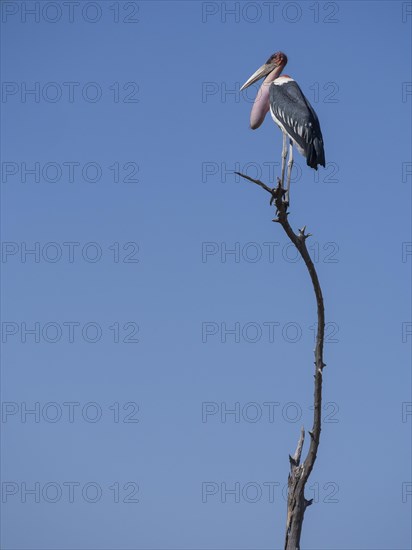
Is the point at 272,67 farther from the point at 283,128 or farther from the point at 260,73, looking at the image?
the point at 283,128

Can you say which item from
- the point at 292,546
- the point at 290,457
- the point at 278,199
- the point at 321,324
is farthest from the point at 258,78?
the point at 292,546

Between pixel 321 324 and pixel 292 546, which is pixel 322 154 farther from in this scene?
pixel 292 546

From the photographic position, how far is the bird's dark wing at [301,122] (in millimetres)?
14289

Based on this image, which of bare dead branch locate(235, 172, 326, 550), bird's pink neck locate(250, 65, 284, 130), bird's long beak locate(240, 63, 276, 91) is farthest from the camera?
bird's long beak locate(240, 63, 276, 91)

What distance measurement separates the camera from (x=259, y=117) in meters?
14.9

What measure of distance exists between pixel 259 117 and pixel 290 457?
446 centimetres

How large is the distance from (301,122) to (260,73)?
4.90 ft

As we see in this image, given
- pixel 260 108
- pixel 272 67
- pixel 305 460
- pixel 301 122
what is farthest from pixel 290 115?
Answer: pixel 305 460

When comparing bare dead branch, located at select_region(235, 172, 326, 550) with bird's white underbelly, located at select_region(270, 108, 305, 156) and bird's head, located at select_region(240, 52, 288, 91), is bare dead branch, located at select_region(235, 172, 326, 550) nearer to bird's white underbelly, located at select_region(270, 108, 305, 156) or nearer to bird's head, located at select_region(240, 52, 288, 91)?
bird's white underbelly, located at select_region(270, 108, 305, 156)

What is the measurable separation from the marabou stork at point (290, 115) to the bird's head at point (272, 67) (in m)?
0.01

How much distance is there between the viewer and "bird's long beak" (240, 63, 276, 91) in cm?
1541

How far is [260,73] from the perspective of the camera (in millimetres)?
15484

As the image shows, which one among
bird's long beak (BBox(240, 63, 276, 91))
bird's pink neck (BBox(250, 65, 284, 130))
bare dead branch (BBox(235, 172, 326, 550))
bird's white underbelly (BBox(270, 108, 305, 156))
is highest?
bird's long beak (BBox(240, 63, 276, 91))

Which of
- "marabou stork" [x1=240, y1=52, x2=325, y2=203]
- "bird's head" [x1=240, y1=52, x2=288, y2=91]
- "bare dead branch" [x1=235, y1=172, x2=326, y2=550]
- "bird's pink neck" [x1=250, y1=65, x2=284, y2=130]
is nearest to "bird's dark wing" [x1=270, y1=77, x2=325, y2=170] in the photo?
"marabou stork" [x1=240, y1=52, x2=325, y2=203]
